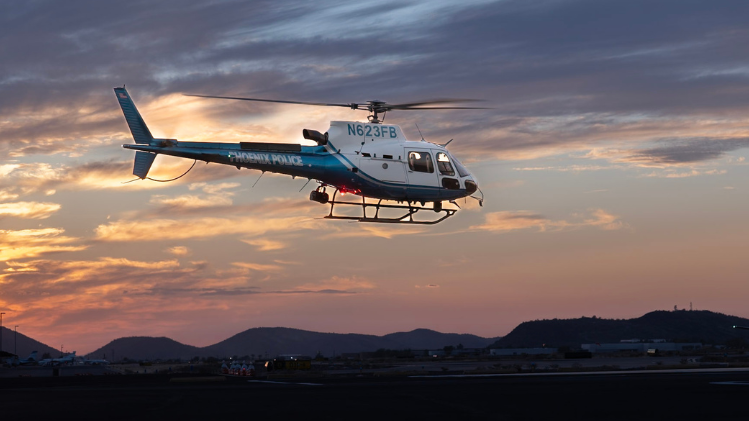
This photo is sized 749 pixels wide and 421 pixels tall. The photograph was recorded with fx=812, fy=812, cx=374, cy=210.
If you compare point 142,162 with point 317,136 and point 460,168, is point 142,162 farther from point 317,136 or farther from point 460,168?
point 460,168

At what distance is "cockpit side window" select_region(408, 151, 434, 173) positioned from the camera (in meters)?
50.2

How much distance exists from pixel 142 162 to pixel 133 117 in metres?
2.52

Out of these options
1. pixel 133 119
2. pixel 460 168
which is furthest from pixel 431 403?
pixel 133 119

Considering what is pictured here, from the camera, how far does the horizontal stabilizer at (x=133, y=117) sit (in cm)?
4475

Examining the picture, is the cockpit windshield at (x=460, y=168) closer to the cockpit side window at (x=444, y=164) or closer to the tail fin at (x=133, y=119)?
the cockpit side window at (x=444, y=164)

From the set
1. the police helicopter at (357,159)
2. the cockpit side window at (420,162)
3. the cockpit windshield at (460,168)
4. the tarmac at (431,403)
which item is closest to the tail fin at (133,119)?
the police helicopter at (357,159)

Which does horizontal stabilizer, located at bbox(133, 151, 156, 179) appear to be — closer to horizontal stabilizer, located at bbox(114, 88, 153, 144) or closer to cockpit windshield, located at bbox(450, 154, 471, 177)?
horizontal stabilizer, located at bbox(114, 88, 153, 144)

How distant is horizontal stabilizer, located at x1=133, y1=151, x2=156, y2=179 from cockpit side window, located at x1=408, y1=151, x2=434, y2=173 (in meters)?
15.4

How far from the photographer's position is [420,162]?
166ft

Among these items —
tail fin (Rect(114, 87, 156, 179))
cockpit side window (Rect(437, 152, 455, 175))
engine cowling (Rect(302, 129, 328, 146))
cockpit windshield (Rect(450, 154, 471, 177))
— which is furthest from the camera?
cockpit windshield (Rect(450, 154, 471, 177))

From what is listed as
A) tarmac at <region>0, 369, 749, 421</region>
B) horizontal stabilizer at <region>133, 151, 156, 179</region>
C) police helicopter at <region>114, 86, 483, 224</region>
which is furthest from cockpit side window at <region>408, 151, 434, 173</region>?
horizontal stabilizer at <region>133, 151, 156, 179</region>

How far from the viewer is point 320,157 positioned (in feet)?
158

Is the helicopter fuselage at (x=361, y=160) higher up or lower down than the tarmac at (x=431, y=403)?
higher up

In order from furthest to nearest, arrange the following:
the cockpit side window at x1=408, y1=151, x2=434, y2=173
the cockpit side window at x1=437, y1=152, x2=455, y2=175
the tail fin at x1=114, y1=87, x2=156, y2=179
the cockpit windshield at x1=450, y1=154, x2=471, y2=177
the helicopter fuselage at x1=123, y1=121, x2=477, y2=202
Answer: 1. the cockpit windshield at x1=450, y1=154, x2=471, y2=177
2. the cockpit side window at x1=437, y1=152, x2=455, y2=175
3. the cockpit side window at x1=408, y1=151, x2=434, y2=173
4. the helicopter fuselage at x1=123, y1=121, x2=477, y2=202
5. the tail fin at x1=114, y1=87, x2=156, y2=179
